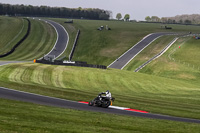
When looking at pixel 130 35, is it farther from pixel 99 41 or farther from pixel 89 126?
pixel 89 126

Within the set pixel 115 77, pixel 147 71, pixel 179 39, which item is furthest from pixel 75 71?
pixel 179 39

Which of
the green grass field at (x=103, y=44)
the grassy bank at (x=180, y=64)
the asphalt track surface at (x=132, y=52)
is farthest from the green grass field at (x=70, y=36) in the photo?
the grassy bank at (x=180, y=64)

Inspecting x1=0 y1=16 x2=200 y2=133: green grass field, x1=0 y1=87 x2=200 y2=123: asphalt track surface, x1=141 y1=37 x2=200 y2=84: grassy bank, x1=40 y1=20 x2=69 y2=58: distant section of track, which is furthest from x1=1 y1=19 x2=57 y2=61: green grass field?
x1=0 y1=87 x2=200 y2=123: asphalt track surface

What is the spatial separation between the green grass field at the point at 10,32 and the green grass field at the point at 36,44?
357 cm

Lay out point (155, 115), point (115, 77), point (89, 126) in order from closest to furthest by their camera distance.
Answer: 1. point (89, 126)
2. point (155, 115)
3. point (115, 77)

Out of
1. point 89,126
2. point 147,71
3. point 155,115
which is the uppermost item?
point 89,126

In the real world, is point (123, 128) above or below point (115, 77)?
above

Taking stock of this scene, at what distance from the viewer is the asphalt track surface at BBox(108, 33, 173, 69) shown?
9266 cm

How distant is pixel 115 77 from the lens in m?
60.2

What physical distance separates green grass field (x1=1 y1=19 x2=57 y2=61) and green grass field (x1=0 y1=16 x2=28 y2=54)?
11.7 ft

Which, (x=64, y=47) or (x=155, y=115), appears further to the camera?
(x=64, y=47)

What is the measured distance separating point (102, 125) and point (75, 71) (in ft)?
138

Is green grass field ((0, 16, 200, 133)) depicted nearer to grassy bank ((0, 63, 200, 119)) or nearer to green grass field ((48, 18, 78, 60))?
grassy bank ((0, 63, 200, 119))

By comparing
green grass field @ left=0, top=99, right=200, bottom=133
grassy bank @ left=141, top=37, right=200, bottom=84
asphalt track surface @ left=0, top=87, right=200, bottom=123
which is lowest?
grassy bank @ left=141, top=37, right=200, bottom=84
